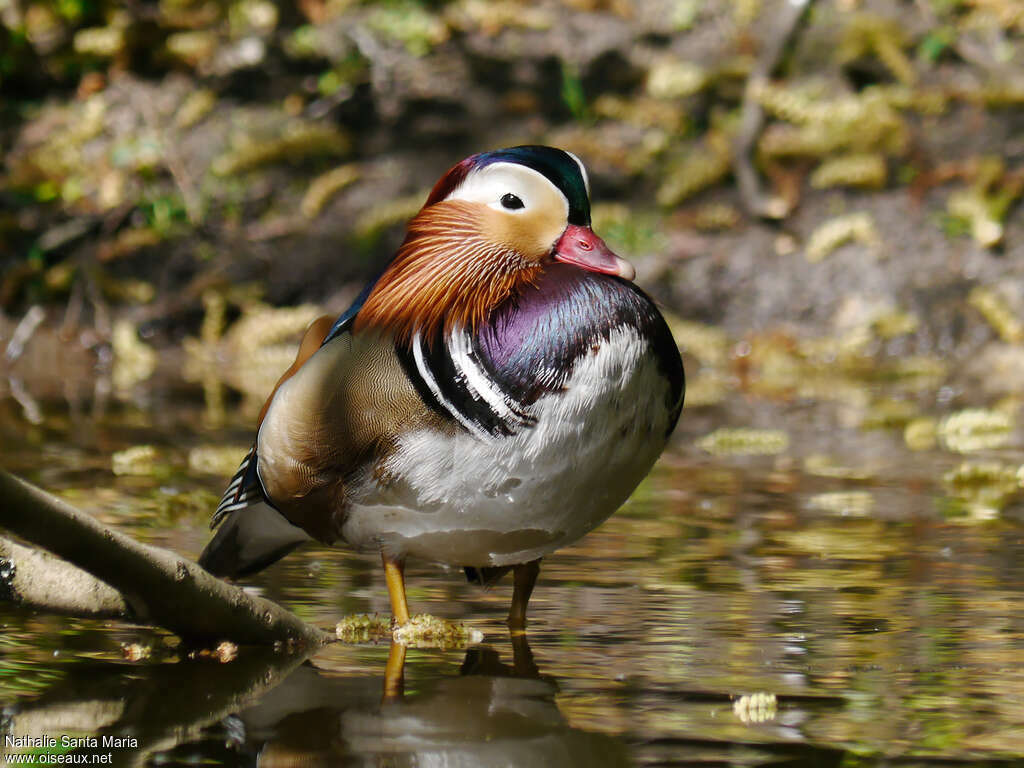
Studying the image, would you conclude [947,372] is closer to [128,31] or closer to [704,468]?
[704,468]

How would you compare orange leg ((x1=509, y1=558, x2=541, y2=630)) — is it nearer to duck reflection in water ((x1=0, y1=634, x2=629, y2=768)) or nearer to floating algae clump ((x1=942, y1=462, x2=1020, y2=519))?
duck reflection in water ((x1=0, y1=634, x2=629, y2=768))

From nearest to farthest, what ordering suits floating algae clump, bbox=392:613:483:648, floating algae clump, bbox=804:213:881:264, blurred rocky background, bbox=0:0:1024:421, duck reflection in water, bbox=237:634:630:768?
duck reflection in water, bbox=237:634:630:768
floating algae clump, bbox=392:613:483:648
blurred rocky background, bbox=0:0:1024:421
floating algae clump, bbox=804:213:881:264

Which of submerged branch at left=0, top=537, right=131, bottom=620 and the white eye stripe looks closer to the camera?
submerged branch at left=0, top=537, right=131, bottom=620

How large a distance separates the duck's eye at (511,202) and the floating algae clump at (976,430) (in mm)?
4226

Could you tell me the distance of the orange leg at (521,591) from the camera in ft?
11.7

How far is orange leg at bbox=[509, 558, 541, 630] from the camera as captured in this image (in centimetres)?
356

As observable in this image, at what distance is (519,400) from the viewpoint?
10.1 feet

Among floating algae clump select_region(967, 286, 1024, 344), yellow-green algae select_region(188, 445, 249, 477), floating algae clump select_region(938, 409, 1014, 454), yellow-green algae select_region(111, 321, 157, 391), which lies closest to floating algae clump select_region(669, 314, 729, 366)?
floating algae clump select_region(967, 286, 1024, 344)

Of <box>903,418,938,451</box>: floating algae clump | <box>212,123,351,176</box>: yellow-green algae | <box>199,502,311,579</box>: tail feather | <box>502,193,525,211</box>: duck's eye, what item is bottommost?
<box>199,502,311,579</box>: tail feather

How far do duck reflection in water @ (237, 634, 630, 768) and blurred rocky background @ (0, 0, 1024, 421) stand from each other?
6.81 meters

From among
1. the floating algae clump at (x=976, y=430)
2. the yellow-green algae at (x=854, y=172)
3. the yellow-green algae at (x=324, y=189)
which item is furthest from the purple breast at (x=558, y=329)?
the yellow-green algae at (x=324, y=189)

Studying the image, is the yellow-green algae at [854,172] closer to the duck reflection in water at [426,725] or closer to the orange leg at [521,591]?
the orange leg at [521,591]

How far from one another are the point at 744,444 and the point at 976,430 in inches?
45.9

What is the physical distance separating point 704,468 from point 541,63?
7.97m
